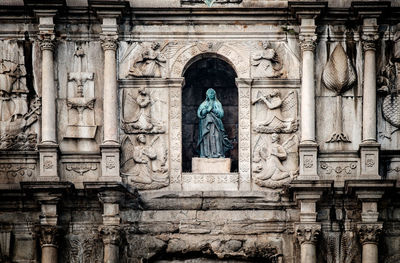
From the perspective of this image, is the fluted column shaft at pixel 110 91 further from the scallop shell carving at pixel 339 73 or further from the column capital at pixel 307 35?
the scallop shell carving at pixel 339 73

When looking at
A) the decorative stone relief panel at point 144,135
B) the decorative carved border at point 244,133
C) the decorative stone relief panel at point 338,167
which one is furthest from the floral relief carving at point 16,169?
the decorative stone relief panel at point 338,167

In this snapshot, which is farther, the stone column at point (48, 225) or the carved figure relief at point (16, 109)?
the carved figure relief at point (16, 109)

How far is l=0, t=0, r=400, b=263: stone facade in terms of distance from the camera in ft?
117

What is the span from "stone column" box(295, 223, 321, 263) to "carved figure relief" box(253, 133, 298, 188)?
3.44 ft

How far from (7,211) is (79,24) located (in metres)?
3.79

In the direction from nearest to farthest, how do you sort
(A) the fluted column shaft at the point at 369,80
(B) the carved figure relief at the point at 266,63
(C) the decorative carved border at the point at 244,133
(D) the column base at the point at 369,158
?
(D) the column base at the point at 369,158, (A) the fluted column shaft at the point at 369,80, (C) the decorative carved border at the point at 244,133, (B) the carved figure relief at the point at 266,63

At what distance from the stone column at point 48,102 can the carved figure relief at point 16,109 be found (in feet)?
1.03

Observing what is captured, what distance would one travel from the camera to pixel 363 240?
116 ft

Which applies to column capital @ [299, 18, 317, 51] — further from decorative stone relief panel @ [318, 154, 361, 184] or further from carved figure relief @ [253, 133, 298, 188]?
decorative stone relief panel @ [318, 154, 361, 184]

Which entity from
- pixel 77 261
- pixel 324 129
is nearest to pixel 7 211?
pixel 77 261

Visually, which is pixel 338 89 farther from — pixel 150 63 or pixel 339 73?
pixel 150 63

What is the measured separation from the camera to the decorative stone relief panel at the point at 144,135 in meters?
36.2

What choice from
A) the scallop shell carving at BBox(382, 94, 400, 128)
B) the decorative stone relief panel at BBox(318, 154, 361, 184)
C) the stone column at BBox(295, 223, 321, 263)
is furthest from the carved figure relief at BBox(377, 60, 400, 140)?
the stone column at BBox(295, 223, 321, 263)

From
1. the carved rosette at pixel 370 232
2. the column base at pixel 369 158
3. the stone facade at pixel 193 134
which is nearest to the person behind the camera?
the carved rosette at pixel 370 232
